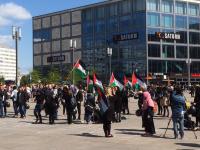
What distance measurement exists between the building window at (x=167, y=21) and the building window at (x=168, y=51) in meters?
3.86

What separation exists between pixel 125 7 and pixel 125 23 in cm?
295

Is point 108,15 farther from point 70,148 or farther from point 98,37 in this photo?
point 70,148

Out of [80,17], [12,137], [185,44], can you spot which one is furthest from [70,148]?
[80,17]

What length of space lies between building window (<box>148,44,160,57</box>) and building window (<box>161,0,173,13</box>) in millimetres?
7074

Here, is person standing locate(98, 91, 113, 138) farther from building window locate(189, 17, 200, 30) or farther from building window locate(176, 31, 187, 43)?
building window locate(189, 17, 200, 30)

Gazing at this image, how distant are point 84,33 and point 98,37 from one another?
4.39 meters

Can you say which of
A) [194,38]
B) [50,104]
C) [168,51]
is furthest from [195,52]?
[50,104]

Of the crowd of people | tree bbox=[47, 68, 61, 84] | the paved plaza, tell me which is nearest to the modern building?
tree bbox=[47, 68, 61, 84]

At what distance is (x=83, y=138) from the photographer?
1675 cm

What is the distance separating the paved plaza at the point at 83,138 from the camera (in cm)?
1462

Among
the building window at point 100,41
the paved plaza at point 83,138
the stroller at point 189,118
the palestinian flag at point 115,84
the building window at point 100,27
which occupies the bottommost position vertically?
the paved plaza at point 83,138

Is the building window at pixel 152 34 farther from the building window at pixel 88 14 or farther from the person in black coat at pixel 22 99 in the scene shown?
the person in black coat at pixel 22 99

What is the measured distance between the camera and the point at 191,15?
97188 mm

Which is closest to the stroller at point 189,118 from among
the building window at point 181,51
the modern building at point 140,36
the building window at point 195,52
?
the modern building at point 140,36
